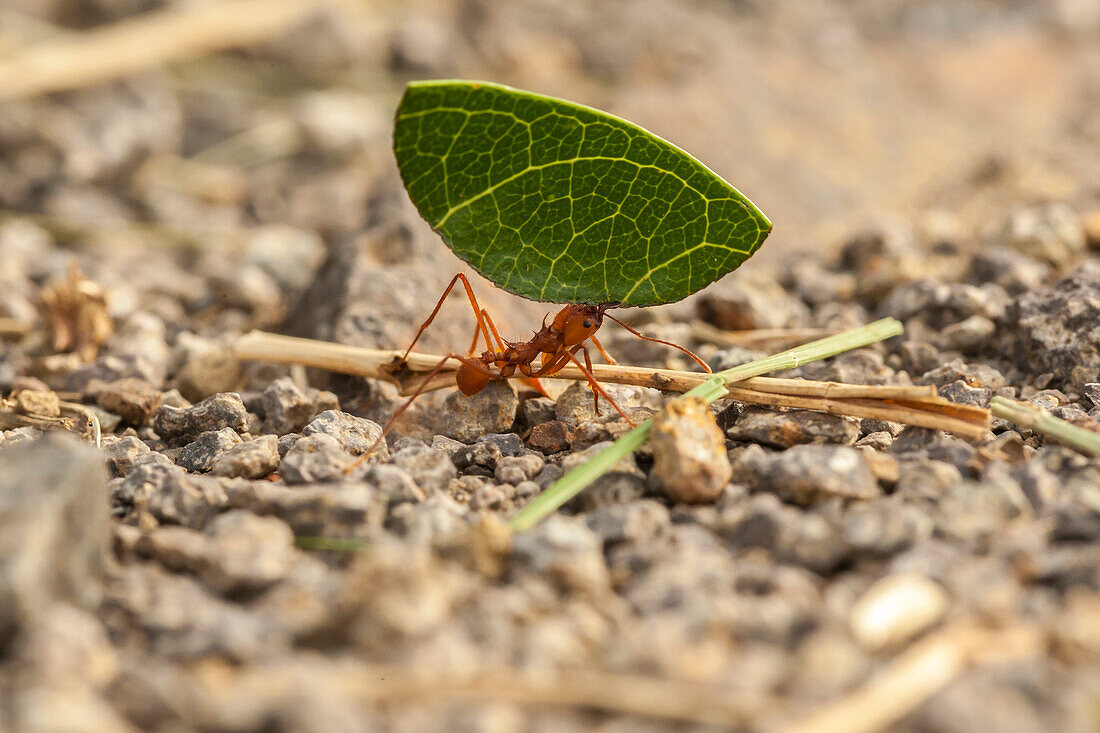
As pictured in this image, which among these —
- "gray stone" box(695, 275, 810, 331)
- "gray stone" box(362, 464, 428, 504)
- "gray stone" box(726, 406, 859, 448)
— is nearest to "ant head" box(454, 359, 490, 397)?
"gray stone" box(362, 464, 428, 504)

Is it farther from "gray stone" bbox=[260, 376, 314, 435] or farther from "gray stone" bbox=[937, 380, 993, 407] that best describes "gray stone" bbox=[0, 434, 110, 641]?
"gray stone" bbox=[937, 380, 993, 407]

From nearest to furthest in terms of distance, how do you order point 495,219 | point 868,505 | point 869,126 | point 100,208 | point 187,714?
point 187,714, point 868,505, point 495,219, point 100,208, point 869,126

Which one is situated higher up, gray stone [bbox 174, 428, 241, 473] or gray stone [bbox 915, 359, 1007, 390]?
gray stone [bbox 915, 359, 1007, 390]

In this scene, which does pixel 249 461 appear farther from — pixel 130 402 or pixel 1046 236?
pixel 1046 236

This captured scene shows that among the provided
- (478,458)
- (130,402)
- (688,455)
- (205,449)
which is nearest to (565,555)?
(688,455)

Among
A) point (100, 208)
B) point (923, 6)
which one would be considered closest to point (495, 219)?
point (100, 208)

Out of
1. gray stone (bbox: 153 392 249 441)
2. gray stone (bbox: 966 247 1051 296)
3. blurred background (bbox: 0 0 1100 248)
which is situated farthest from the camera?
blurred background (bbox: 0 0 1100 248)

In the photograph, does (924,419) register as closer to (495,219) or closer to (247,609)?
(495,219)
